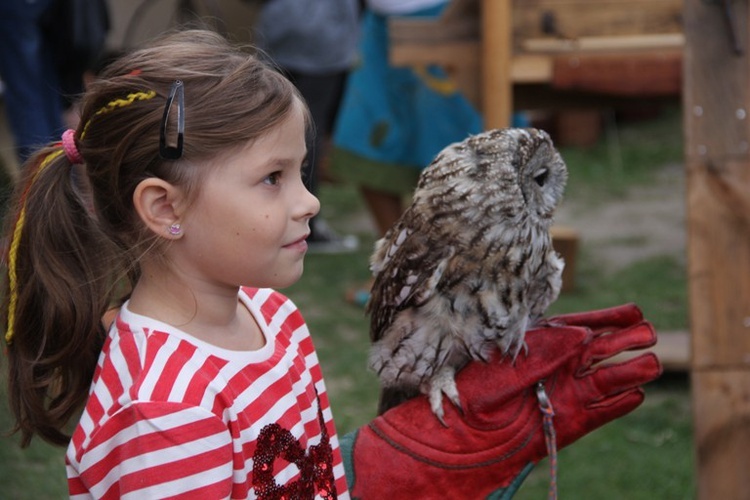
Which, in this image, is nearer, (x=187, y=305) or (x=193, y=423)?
(x=193, y=423)

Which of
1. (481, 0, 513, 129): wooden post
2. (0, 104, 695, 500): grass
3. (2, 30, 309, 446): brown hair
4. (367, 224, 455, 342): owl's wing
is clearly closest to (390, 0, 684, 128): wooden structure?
(481, 0, 513, 129): wooden post

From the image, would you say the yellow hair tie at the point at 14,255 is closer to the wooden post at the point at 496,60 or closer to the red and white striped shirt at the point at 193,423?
the red and white striped shirt at the point at 193,423

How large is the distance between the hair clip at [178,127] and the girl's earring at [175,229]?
94 mm

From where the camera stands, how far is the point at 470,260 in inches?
71.6

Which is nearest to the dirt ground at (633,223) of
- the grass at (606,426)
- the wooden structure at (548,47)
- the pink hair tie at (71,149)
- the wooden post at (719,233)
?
the grass at (606,426)

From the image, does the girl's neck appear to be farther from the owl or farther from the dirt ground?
the dirt ground

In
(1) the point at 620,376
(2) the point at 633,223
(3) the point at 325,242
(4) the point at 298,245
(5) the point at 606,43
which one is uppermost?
(4) the point at 298,245

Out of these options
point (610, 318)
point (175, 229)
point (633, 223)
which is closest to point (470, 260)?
point (610, 318)

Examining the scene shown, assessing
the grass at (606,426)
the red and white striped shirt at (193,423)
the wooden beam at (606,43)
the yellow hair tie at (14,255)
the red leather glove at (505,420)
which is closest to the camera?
the red and white striped shirt at (193,423)

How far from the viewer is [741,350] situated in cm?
231

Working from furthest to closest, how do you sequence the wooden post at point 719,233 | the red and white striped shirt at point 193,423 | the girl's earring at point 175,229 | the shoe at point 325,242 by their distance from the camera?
the shoe at point 325,242 < the wooden post at point 719,233 < the girl's earring at point 175,229 < the red and white striped shirt at point 193,423

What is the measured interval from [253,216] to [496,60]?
232cm

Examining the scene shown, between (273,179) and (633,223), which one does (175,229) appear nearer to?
(273,179)

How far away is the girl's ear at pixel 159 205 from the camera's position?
4.28 feet
